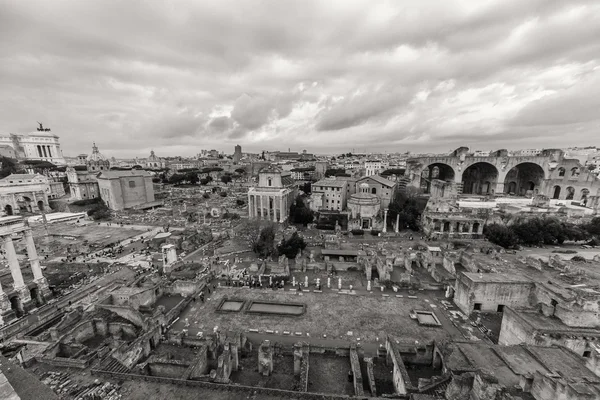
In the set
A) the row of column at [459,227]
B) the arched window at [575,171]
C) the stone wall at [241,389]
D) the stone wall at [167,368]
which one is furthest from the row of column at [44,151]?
the arched window at [575,171]

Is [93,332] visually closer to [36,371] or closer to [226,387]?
[36,371]

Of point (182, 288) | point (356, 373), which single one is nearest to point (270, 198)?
point (182, 288)

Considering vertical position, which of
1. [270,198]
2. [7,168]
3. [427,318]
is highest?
[7,168]

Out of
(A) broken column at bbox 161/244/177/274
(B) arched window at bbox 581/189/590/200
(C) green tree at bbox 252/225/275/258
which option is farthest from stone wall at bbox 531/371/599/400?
(B) arched window at bbox 581/189/590/200

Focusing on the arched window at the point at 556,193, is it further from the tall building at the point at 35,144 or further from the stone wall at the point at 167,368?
the tall building at the point at 35,144

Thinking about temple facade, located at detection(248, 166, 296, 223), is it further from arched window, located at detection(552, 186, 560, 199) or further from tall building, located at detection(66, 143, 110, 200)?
arched window, located at detection(552, 186, 560, 199)

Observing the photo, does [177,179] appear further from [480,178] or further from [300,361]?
[480,178]

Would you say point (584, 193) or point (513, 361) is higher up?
point (584, 193)
